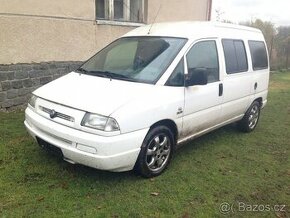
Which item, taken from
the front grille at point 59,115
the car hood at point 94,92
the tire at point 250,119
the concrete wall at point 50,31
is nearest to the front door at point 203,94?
the car hood at point 94,92

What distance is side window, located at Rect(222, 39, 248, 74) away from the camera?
523 cm

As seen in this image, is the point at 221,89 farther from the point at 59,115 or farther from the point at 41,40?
the point at 41,40

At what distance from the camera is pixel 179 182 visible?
→ 4.09 metres

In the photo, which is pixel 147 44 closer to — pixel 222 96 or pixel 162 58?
pixel 162 58

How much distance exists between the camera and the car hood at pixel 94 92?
357 cm

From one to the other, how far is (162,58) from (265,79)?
3.05 meters

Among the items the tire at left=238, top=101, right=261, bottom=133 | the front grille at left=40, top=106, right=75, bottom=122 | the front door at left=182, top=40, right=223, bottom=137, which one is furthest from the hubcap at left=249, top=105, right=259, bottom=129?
the front grille at left=40, top=106, right=75, bottom=122

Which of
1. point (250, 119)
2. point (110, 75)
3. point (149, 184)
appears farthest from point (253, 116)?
point (110, 75)

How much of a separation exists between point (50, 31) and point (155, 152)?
4135mm

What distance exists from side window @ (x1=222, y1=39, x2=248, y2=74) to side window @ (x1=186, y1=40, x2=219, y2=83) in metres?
0.33

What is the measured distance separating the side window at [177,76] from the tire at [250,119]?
2.35 m


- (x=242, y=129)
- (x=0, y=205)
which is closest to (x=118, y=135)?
(x=0, y=205)

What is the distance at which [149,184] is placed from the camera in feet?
13.1

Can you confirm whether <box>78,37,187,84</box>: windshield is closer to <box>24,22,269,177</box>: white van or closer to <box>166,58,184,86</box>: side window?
<box>24,22,269,177</box>: white van
